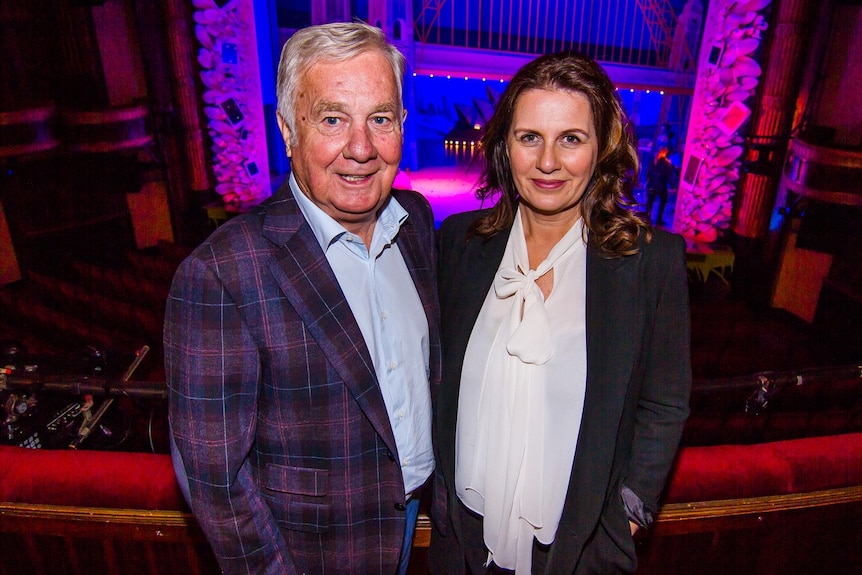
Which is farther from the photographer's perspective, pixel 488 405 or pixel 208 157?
pixel 208 157

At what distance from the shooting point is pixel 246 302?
1.07m

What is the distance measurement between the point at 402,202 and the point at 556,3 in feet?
33.2

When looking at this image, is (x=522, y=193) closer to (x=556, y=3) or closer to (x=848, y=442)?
(x=848, y=442)

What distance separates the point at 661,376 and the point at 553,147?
65cm

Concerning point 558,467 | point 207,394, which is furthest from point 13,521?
point 558,467

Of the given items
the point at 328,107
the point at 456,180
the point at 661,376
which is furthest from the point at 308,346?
the point at 456,180

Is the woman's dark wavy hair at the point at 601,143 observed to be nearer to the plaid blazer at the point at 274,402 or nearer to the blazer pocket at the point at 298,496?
the plaid blazer at the point at 274,402

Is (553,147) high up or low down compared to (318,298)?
up

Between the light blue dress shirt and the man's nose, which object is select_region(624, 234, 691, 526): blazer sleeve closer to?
the light blue dress shirt

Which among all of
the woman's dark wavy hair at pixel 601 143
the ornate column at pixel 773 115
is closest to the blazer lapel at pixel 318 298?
the woman's dark wavy hair at pixel 601 143

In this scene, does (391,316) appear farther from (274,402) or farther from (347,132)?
(347,132)

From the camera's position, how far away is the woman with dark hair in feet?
4.29

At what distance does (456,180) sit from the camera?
994 centimetres

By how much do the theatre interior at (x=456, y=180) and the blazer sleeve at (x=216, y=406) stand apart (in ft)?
2.42
